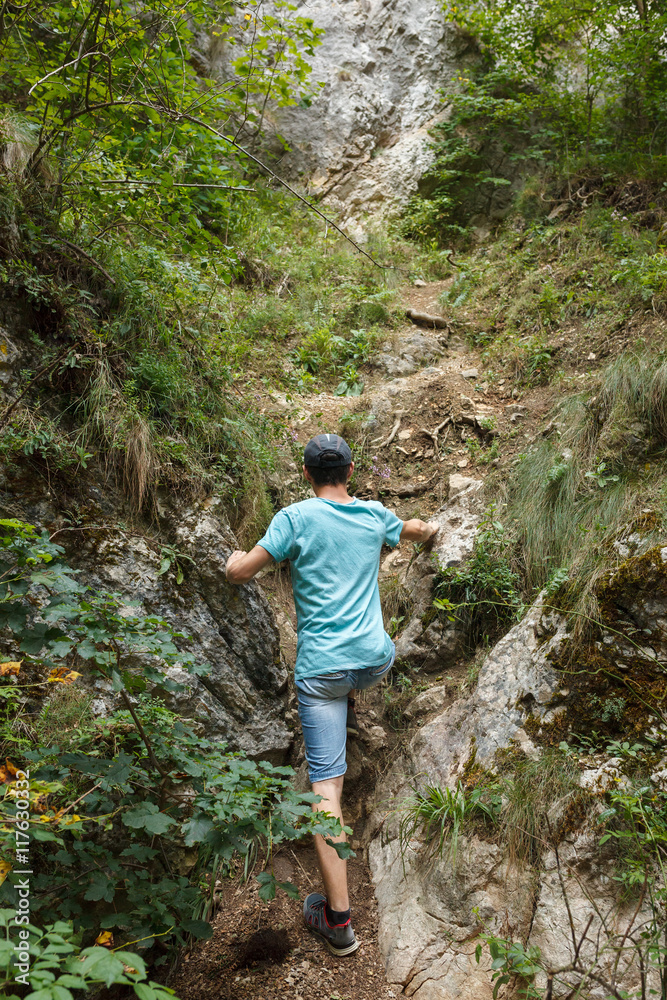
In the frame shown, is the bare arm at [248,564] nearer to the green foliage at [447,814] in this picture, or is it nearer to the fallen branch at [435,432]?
the green foliage at [447,814]

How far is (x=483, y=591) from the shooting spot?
11.4ft


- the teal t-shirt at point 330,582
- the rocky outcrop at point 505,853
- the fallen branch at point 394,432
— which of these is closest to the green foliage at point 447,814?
the rocky outcrop at point 505,853

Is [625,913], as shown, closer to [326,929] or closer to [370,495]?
[326,929]

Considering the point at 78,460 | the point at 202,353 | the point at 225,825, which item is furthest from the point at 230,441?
the point at 225,825

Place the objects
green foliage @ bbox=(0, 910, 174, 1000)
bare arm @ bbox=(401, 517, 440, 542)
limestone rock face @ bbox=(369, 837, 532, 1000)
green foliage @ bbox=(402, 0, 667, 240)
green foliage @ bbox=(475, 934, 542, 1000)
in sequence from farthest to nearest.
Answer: green foliage @ bbox=(402, 0, 667, 240) < bare arm @ bbox=(401, 517, 440, 542) < limestone rock face @ bbox=(369, 837, 532, 1000) < green foliage @ bbox=(475, 934, 542, 1000) < green foliage @ bbox=(0, 910, 174, 1000)

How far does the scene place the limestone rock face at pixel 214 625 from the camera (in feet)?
10.2

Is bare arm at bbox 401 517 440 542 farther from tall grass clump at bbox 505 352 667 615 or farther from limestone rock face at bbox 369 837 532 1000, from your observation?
limestone rock face at bbox 369 837 532 1000

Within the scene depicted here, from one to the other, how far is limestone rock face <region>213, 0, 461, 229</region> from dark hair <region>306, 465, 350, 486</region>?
713 cm

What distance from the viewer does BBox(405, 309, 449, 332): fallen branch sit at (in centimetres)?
621

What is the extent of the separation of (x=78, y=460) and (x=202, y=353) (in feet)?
4.99

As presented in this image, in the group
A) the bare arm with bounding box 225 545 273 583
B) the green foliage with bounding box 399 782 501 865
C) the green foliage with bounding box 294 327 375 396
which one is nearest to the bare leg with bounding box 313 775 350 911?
the green foliage with bounding box 399 782 501 865

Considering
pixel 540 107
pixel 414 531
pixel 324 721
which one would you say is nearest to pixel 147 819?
pixel 324 721

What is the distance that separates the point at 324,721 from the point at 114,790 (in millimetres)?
983

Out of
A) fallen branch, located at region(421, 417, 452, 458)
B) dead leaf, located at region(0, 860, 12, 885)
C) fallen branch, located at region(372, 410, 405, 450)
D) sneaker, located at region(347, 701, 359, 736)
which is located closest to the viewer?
dead leaf, located at region(0, 860, 12, 885)
